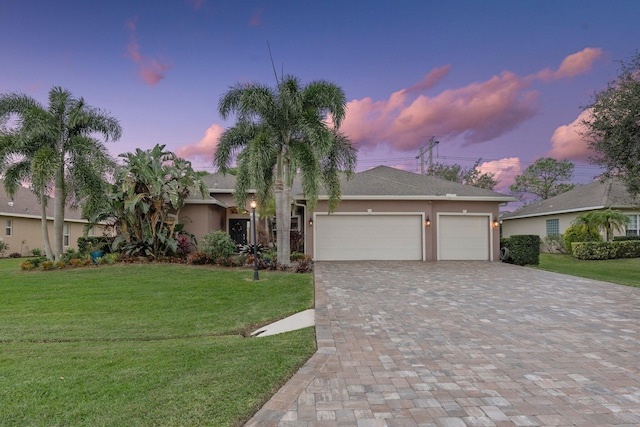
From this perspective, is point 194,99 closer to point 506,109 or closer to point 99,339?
point 99,339

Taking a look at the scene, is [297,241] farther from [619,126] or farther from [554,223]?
[554,223]

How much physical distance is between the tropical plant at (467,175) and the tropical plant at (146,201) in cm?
2918

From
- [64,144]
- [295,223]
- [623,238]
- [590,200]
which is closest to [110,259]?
[64,144]

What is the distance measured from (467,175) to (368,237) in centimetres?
2646

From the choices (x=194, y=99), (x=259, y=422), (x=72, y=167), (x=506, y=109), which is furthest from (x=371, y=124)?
(x=259, y=422)

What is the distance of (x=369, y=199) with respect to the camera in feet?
46.8

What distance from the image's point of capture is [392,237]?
14391 millimetres

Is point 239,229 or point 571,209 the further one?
point 571,209

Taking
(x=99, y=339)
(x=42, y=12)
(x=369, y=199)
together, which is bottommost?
(x=99, y=339)

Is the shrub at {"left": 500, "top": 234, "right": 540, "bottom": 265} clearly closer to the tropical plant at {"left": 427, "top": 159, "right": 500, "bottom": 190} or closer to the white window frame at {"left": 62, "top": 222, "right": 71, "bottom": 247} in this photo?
the tropical plant at {"left": 427, "top": 159, "right": 500, "bottom": 190}

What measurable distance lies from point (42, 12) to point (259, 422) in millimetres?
13051

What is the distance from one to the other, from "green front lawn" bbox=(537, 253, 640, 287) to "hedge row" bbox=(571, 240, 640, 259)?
1.39ft

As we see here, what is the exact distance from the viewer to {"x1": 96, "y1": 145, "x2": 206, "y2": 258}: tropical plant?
1134 centimetres

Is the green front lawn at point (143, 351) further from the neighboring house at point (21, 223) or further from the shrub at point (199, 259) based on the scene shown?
the neighboring house at point (21, 223)
